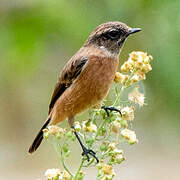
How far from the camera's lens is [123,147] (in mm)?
12305

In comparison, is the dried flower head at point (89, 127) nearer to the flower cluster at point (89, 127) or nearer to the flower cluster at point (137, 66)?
the flower cluster at point (89, 127)

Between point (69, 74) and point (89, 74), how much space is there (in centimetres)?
27

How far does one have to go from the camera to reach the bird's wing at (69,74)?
496cm

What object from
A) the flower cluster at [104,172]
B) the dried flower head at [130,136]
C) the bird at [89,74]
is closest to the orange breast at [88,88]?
the bird at [89,74]

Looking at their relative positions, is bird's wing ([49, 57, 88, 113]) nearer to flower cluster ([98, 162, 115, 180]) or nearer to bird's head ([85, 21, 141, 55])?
bird's head ([85, 21, 141, 55])

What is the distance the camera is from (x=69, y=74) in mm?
5031

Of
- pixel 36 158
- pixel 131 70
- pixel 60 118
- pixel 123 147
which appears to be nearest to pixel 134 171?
pixel 123 147

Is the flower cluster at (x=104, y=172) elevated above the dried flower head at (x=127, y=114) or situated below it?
below

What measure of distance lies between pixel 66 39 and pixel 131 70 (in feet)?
4.84

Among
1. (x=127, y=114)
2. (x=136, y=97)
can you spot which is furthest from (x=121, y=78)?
(x=127, y=114)

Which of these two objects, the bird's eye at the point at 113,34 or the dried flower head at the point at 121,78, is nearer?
the dried flower head at the point at 121,78

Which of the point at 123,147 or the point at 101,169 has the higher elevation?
the point at 123,147

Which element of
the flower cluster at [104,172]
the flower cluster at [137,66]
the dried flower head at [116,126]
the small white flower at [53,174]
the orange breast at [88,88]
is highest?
the orange breast at [88,88]

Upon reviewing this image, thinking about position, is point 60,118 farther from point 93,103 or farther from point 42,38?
point 42,38
